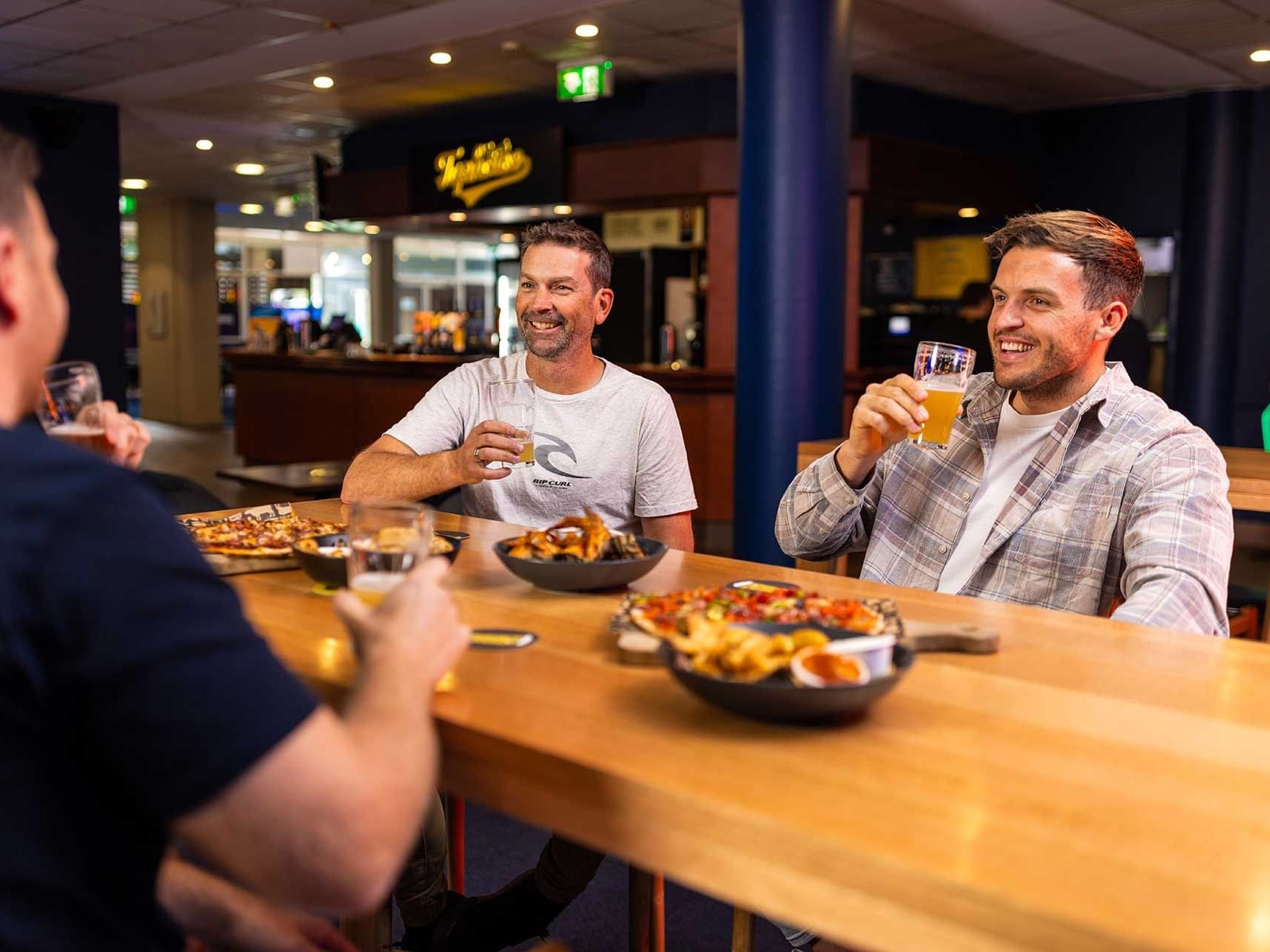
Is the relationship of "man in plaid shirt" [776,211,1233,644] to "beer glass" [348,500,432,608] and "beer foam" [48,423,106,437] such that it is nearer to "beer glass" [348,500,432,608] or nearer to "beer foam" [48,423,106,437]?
"beer glass" [348,500,432,608]

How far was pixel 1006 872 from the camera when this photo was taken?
0.84 metres

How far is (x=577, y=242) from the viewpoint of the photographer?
2.75 metres

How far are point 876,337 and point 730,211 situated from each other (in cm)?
205

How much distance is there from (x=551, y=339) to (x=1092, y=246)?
1.13 meters

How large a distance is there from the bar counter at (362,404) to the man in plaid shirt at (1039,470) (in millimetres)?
4483

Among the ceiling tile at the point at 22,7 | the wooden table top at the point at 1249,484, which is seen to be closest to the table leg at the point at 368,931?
the wooden table top at the point at 1249,484

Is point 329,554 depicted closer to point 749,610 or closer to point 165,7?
point 749,610

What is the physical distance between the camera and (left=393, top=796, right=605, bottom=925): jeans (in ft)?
6.52

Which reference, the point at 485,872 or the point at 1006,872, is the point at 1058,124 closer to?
the point at 485,872

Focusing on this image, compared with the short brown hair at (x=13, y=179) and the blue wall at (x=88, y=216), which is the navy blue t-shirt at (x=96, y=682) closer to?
the short brown hair at (x=13, y=179)

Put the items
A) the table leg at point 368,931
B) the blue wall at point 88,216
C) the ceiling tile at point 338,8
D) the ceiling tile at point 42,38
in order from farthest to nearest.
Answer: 1. the blue wall at point 88,216
2. the ceiling tile at point 42,38
3. the ceiling tile at point 338,8
4. the table leg at point 368,931

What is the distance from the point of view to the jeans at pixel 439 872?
6.52 ft

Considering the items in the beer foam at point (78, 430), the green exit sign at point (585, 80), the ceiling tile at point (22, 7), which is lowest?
the beer foam at point (78, 430)

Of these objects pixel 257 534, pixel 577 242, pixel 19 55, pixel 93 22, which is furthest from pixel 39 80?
pixel 257 534
